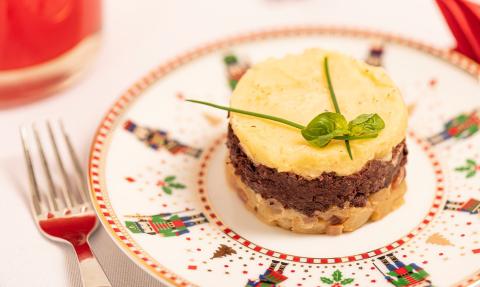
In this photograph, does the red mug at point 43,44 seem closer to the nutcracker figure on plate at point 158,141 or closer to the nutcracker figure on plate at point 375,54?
the nutcracker figure on plate at point 158,141

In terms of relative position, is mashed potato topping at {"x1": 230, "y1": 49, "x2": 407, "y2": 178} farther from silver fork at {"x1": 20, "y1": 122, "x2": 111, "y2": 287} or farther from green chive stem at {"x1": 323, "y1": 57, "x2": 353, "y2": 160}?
silver fork at {"x1": 20, "y1": 122, "x2": 111, "y2": 287}

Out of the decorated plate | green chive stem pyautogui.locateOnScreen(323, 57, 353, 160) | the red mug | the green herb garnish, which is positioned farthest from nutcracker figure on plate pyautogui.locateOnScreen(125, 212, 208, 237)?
the red mug

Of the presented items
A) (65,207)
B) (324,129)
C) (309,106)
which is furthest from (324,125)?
(65,207)

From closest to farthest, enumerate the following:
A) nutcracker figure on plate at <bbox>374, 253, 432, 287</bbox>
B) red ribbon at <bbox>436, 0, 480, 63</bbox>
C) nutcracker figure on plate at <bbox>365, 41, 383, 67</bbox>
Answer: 1. nutcracker figure on plate at <bbox>374, 253, 432, 287</bbox>
2. red ribbon at <bbox>436, 0, 480, 63</bbox>
3. nutcracker figure on plate at <bbox>365, 41, 383, 67</bbox>

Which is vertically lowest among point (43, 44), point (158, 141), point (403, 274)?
point (403, 274)

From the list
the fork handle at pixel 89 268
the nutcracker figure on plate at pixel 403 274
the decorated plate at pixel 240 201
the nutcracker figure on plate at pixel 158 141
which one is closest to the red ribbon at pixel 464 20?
the decorated plate at pixel 240 201

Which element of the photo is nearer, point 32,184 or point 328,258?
point 328,258

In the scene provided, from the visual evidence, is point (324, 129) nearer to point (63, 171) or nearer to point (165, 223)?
point (165, 223)

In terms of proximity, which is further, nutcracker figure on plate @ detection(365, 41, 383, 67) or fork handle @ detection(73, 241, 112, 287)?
nutcracker figure on plate @ detection(365, 41, 383, 67)
